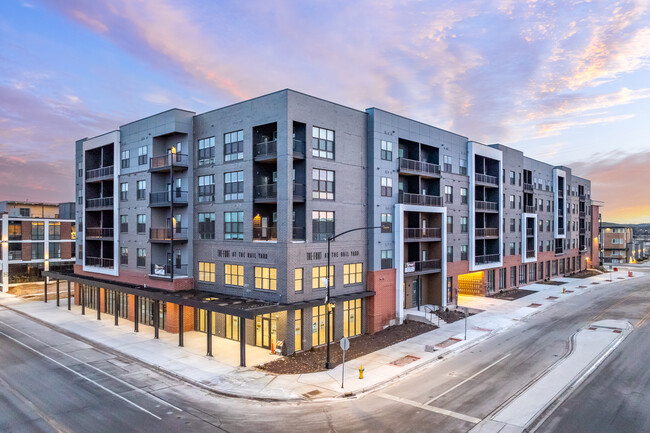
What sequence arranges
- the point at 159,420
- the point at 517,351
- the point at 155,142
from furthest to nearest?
the point at 155,142 → the point at 517,351 → the point at 159,420

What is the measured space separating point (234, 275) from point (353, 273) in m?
9.97

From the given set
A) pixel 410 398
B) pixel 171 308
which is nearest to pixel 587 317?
pixel 410 398

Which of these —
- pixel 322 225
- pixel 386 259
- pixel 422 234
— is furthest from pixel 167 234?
pixel 422 234

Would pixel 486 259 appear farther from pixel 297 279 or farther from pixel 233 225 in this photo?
pixel 233 225

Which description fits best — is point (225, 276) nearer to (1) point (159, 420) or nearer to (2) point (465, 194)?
(1) point (159, 420)

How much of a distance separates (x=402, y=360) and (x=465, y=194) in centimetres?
2654

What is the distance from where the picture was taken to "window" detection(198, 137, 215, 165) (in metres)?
36.8

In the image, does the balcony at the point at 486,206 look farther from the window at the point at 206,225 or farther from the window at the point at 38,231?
the window at the point at 38,231

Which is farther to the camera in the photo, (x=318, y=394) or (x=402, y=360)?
(x=402, y=360)

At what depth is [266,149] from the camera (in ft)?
107

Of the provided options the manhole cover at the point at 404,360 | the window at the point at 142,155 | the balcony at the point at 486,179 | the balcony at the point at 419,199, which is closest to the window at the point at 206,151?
the window at the point at 142,155

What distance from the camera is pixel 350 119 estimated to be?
3534cm

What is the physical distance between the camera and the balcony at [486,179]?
50469 mm

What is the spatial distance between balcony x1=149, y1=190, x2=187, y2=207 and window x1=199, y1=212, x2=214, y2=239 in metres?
2.30
